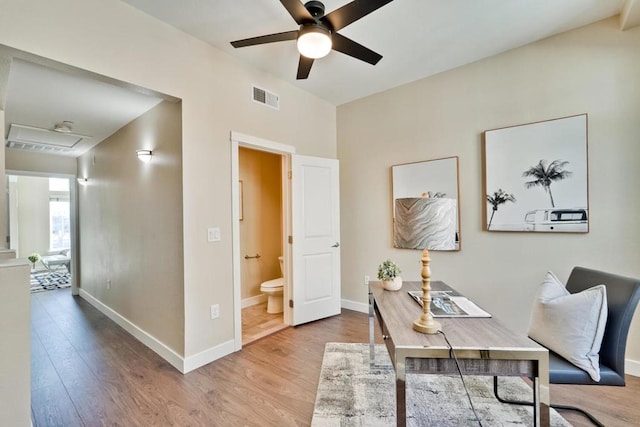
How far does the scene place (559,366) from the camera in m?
1.49

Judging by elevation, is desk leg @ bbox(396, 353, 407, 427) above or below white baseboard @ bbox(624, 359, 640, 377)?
above

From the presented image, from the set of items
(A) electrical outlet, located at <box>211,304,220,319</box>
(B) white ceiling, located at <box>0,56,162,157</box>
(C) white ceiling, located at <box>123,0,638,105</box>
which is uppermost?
(C) white ceiling, located at <box>123,0,638,105</box>

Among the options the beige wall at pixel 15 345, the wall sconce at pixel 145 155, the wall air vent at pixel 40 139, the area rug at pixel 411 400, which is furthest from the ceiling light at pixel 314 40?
the wall air vent at pixel 40 139

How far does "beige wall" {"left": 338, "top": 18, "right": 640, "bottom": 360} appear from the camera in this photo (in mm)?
2254

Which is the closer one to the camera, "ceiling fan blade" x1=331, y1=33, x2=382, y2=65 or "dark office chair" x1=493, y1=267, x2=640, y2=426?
"dark office chair" x1=493, y1=267, x2=640, y2=426

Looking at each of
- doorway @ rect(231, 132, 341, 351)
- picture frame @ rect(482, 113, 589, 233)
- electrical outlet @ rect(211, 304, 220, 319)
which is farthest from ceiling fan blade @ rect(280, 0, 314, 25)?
electrical outlet @ rect(211, 304, 220, 319)

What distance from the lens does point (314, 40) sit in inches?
76.3

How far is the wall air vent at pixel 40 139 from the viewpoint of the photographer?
3.64 m

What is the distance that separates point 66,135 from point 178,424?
4.11 m

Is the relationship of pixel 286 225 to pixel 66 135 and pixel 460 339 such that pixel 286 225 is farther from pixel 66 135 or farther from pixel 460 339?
pixel 66 135

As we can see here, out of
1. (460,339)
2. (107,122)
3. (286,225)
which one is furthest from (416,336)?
(107,122)

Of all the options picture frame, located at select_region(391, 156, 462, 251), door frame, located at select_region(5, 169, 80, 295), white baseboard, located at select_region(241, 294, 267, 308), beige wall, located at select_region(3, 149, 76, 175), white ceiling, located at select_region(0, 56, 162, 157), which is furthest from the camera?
door frame, located at select_region(5, 169, 80, 295)

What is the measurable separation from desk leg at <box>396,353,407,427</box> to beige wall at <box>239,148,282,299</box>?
3280mm

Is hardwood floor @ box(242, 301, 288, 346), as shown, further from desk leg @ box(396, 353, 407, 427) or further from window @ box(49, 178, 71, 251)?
window @ box(49, 178, 71, 251)
